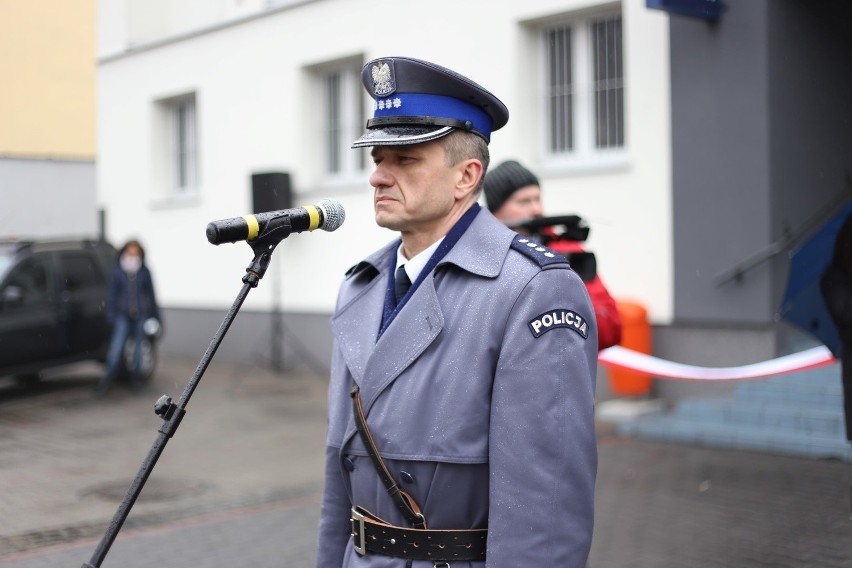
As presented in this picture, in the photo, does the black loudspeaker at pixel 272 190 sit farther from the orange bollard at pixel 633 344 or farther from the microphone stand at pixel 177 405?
the microphone stand at pixel 177 405

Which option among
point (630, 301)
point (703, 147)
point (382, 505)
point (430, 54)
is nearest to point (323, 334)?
point (430, 54)

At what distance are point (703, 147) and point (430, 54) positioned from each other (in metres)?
3.69

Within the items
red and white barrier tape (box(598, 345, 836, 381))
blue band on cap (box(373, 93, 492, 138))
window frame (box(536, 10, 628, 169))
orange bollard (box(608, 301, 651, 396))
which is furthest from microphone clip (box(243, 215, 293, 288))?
window frame (box(536, 10, 628, 169))

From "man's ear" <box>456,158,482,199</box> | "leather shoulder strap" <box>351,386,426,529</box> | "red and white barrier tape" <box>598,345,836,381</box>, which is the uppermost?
"man's ear" <box>456,158,482,199</box>

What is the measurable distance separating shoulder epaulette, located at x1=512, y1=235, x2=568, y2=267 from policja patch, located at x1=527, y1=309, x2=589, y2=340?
0.13 metres

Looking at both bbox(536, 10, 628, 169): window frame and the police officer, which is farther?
bbox(536, 10, 628, 169): window frame

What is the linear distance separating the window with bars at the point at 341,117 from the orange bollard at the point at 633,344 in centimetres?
469

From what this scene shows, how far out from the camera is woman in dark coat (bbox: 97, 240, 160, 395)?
39.7 ft

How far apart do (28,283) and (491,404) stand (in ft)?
33.1

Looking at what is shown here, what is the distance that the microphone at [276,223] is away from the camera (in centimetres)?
236

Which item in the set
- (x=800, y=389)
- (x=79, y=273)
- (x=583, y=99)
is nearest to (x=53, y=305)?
(x=79, y=273)

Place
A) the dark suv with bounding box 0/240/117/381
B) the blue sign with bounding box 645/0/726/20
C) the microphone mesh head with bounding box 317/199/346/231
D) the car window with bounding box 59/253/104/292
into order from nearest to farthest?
the microphone mesh head with bounding box 317/199/346/231
the blue sign with bounding box 645/0/726/20
the dark suv with bounding box 0/240/117/381
the car window with bounding box 59/253/104/292

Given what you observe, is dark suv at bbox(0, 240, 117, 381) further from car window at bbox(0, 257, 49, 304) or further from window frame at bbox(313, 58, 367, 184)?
window frame at bbox(313, 58, 367, 184)

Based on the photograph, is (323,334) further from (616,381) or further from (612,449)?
(612,449)
